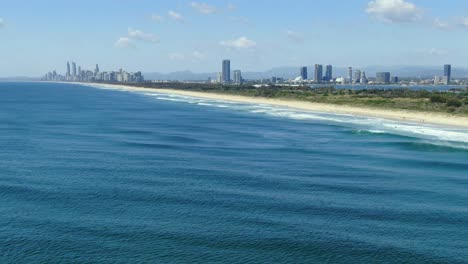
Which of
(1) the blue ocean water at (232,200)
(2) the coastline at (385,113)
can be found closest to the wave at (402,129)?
(1) the blue ocean water at (232,200)

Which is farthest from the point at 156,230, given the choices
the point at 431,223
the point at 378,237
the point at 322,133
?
the point at 322,133

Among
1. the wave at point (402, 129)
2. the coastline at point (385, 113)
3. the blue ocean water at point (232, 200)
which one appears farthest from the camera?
the coastline at point (385, 113)

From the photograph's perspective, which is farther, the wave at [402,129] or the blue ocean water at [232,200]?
the wave at [402,129]

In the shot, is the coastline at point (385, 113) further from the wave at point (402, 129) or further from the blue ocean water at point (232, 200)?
the blue ocean water at point (232, 200)

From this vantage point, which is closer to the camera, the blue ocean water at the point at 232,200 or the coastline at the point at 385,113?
the blue ocean water at the point at 232,200

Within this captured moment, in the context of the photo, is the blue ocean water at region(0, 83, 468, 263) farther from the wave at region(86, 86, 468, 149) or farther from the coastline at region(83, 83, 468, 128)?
the coastline at region(83, 83, 468, 128)

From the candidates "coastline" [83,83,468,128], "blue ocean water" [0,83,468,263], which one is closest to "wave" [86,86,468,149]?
"blue ocean water" [0,83,468,263]

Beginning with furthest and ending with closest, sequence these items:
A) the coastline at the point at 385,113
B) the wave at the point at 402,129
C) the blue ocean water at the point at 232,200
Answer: the coastline at the point at 385,113 → the wave at the point at 402,129 → the blue ocean water at the point at 232,200

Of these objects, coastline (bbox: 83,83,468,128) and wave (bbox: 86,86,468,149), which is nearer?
wave (bbox: 86,86,468,149)
